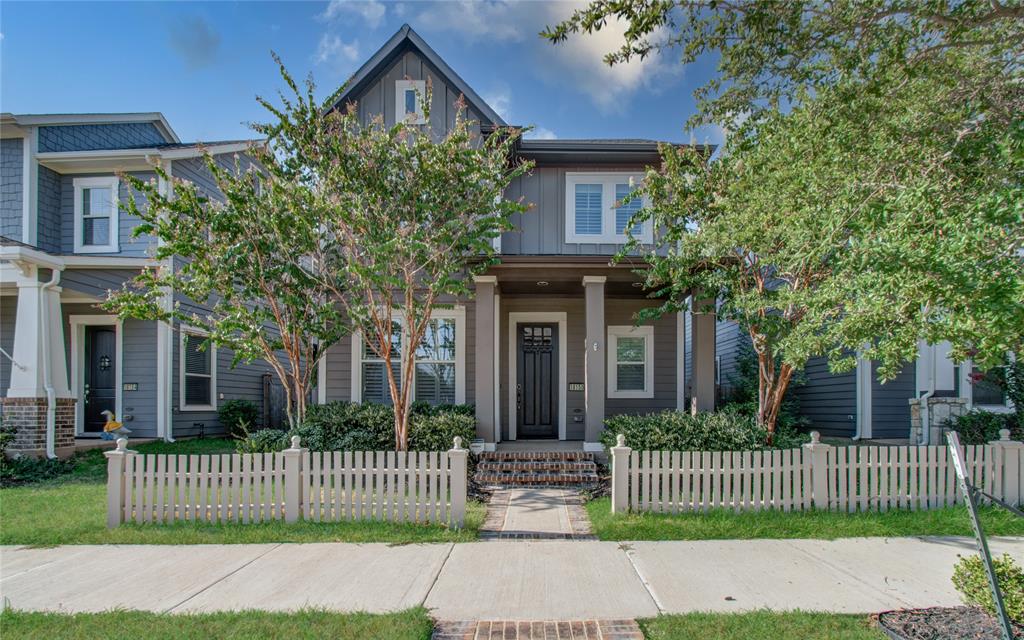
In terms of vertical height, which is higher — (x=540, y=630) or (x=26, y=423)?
(x=26, y=423)

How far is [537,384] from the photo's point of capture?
12.3 metres

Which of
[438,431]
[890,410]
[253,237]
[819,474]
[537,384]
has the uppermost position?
[253,237]

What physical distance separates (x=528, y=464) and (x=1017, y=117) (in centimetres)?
734

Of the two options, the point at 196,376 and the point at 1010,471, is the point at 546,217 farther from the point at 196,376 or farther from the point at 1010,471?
the point at 196,376

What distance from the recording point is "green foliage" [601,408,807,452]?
28.7 ft

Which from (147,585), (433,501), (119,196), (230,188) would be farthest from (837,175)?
(119,196)

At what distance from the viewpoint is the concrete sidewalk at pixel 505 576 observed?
4469mm

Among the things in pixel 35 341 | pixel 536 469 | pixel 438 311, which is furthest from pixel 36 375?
pixel 536 469

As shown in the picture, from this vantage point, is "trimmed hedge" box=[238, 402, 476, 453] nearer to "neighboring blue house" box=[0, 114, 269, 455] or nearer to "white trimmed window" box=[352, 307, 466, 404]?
"white trimmed window" box=[352, 307, 466, 404]

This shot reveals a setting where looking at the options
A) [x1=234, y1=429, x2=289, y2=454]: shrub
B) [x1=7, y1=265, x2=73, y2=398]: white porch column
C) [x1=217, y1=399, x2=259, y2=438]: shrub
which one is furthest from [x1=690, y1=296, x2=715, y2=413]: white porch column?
[x1=7, y1=265, x2=73, y2=398]: white porch column

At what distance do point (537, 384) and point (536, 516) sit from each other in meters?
5.13

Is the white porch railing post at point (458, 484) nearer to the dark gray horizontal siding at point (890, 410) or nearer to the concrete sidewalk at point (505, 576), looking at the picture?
the concrete sidewalk at point (505, 576)

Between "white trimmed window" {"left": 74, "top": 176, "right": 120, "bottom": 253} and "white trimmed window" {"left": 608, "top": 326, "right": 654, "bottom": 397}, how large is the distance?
1065 cm

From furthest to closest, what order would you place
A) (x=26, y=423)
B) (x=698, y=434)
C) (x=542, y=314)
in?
1. (x=542, y=314)
2. (x=26, y=423)
3. (x=698, y=434)
